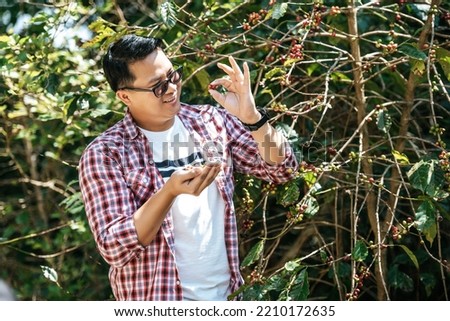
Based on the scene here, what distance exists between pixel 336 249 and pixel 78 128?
1127mm

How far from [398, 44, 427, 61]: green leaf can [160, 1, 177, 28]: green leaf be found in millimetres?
740

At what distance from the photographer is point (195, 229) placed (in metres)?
2.68

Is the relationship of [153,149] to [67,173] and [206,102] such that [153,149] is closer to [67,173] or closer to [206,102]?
[206,102]

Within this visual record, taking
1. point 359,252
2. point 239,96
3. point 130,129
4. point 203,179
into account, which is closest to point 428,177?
point 359,252

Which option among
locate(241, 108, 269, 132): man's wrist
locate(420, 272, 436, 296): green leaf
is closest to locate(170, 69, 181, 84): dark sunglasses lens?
locate(241, 108, 269, 132): man's wrist

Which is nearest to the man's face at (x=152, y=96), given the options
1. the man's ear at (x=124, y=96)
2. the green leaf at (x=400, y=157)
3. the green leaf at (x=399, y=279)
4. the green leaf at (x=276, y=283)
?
the man's ear at (x=124, y=96)

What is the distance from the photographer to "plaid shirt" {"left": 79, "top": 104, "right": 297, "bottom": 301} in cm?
260

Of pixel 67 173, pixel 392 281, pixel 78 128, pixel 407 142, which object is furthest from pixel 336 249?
pixel 67 173

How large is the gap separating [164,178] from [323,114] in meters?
0.68

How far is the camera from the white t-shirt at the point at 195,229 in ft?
8.72

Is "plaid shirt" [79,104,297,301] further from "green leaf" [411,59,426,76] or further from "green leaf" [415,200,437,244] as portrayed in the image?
"green leaf" [411,59,426,76]

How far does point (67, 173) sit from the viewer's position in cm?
515

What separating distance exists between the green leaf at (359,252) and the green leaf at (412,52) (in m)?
0.61

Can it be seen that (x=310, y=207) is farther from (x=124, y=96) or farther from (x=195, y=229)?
(x=124, y=96)
